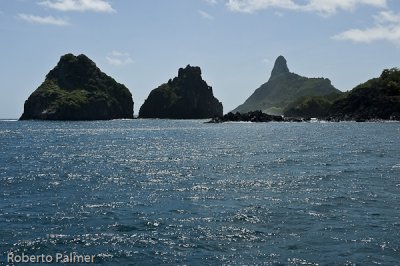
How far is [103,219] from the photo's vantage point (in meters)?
31.8

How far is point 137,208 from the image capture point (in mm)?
35438

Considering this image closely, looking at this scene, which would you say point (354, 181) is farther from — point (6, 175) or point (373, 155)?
point (6, 175)

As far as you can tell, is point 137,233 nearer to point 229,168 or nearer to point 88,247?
point 88,247

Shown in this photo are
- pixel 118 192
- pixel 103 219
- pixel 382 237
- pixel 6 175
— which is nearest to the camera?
pixel 382 237

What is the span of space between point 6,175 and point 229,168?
28.4 meters

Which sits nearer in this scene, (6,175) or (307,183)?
(307,183)

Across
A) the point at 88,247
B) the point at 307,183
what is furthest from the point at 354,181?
the point at 88,247

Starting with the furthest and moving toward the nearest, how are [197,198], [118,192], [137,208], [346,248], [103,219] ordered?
[118,192] < [197,198] < [137,208] < [103,219] < [346,248]

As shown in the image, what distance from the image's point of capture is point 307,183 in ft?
152

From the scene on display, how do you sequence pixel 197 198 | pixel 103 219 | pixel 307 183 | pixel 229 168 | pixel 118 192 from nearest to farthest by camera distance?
pixel 103 219, pixel 197 198, pixel 118 192, pixel 307 183, pixel 229 168

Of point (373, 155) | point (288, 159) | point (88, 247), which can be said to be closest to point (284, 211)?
point (88, 247)

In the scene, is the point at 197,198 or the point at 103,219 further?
the point at 197,198

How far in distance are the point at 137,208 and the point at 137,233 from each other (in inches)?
289

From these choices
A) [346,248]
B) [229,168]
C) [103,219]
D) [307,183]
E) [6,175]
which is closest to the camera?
[346,248]
